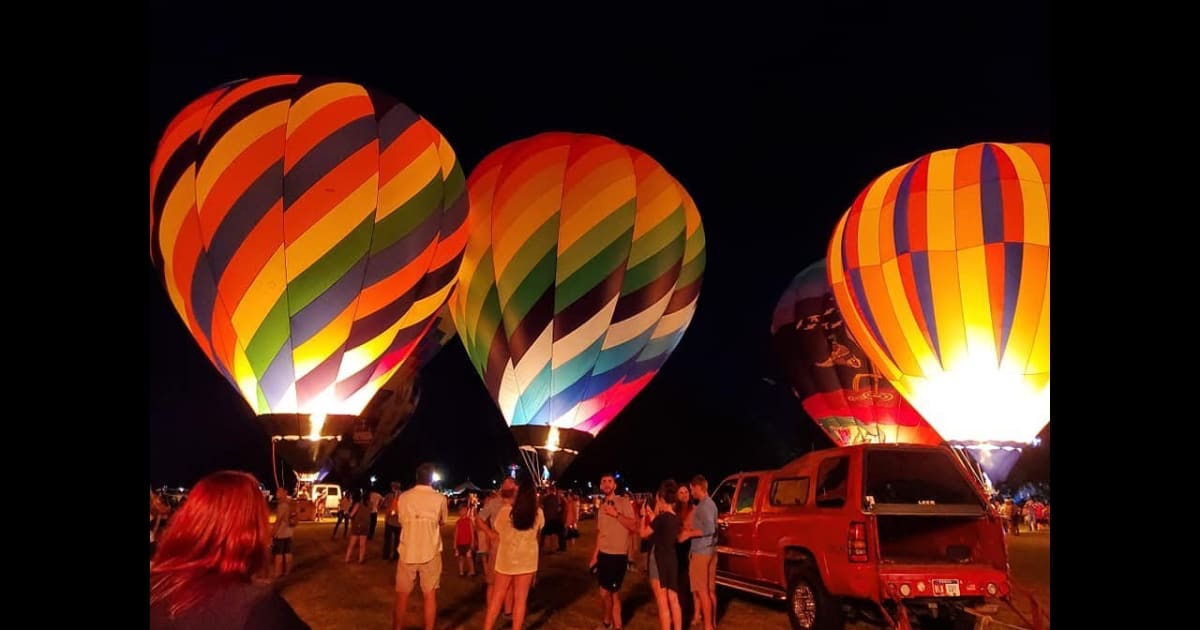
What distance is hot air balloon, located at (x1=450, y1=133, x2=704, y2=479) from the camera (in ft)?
47.4

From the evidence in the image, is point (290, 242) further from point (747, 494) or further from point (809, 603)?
point (809, 603)

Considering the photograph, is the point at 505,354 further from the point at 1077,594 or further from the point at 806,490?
the point at 1077,594

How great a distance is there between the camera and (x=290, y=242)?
11.2m

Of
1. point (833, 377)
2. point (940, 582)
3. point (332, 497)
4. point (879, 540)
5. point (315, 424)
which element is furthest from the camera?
point (332, 497)

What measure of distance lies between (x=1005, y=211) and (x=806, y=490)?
7.34m

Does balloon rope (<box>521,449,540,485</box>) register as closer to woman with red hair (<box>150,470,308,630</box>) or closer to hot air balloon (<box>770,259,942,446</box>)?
hot air balloon (<box>770,259,942,446</box>)

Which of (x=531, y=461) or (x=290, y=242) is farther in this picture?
(x=531, y=461)

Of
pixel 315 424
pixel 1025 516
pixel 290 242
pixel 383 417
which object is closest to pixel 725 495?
pixel 315 424

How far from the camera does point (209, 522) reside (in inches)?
82.5

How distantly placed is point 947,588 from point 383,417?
70.3ft

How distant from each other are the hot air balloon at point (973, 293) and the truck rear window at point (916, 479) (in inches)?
250

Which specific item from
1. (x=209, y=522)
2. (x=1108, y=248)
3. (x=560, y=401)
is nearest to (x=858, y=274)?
(x=560, y=401)

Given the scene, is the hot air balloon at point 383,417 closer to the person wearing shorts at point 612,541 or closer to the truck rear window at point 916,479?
the person wearing shorts at point 612,541

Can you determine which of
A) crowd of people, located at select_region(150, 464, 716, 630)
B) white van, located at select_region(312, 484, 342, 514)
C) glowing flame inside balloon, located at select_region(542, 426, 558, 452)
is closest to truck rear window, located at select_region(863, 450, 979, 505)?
crowd of people, located at select_region(150, 464, 716, 630)
